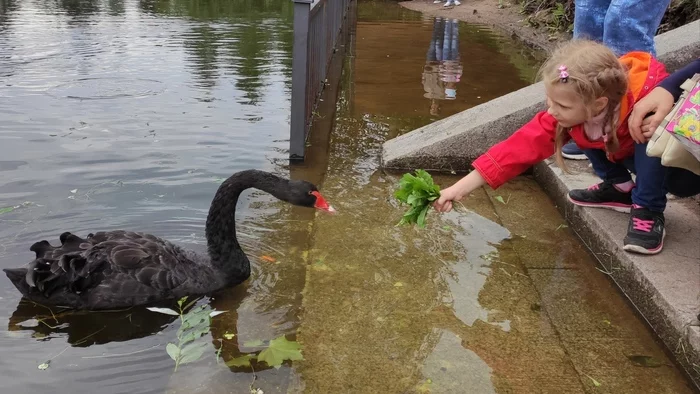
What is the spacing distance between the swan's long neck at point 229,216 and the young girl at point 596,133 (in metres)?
0.88

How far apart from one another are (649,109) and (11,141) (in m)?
4.58

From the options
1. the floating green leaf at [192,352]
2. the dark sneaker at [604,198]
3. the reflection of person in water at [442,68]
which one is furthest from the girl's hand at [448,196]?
the reflection of person in water at [442,68]

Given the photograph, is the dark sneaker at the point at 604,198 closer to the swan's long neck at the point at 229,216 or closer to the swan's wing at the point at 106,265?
the swan's long neck at the point at 229,216

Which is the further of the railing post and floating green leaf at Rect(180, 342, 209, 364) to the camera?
the railing post

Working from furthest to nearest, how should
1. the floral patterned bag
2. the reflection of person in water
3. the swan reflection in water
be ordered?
1. the reflection of person in water
2. the swan reflection in water
3. the floral patterned bag

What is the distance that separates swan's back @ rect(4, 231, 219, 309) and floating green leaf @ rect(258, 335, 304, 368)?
724mm

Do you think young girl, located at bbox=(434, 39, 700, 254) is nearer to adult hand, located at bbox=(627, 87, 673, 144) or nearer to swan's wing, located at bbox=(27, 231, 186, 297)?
adult hand, located at bbox=(627, 87, 673, 144)

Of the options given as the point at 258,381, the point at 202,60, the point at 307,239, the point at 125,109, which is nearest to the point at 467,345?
the point at 258,381

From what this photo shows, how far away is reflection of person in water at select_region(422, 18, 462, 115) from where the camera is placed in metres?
7.48

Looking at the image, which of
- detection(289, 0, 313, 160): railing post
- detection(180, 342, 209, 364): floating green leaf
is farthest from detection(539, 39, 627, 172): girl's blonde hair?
detection(289, 0, 313, 160): railing post

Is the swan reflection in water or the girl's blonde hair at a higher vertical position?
the girl's blonde hair

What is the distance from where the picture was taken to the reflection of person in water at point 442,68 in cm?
748

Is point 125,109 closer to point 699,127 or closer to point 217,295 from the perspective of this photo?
point 217,295

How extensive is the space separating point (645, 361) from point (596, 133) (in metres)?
1.21
